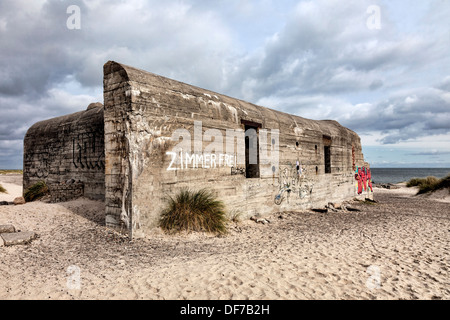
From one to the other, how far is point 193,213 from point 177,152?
4.56 ft

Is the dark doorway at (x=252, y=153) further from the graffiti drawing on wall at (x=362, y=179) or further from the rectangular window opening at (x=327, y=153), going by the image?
the graffiti drawing on wall at (x=362, y=179)

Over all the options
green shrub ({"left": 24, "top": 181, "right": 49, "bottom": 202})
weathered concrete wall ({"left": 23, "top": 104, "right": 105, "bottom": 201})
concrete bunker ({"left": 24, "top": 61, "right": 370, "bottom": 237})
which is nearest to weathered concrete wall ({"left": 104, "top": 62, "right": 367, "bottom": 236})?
concrete bunker ({"left": 24, "top": 61, "right": 370, "bottom": 237})

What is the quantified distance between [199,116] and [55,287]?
4.53 metres

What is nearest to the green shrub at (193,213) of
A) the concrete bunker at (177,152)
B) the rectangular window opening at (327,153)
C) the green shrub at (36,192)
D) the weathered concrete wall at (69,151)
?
the concrete bunker at (177,152)

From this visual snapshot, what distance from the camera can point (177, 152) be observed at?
6141 millimetres

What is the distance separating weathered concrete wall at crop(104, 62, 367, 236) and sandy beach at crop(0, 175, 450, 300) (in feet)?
2.67

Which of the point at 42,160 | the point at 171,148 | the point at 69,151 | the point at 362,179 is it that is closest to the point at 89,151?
the point at 69,151

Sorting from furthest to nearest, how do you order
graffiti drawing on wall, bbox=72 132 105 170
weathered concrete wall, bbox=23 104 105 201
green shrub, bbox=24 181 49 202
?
green shrub, bbox=24 181 49 202 → weathered concrete wall, bbox=23 104 105 201 → graffiti drawing on wall, bbox=72 132 105 170

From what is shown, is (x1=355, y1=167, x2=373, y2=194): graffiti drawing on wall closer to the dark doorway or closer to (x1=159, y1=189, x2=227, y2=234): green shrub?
the dark doorway

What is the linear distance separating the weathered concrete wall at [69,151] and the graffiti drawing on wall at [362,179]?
13.1 m

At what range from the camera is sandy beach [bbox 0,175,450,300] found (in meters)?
3.34

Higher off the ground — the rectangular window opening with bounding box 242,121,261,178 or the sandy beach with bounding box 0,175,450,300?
the rectangular window opening with bounding box 242,121,261,178

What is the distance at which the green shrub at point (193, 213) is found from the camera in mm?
5803

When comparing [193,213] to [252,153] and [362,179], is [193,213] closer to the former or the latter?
[252,153]
